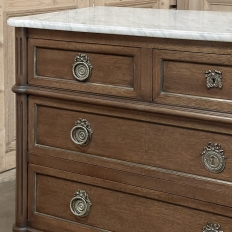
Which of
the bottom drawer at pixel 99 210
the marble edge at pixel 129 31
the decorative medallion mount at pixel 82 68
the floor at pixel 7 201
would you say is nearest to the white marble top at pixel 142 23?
the marble edge at pixel 129 31

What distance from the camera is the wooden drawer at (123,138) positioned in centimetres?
200

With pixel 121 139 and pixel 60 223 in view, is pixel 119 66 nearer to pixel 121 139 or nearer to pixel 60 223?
pixel 121 139

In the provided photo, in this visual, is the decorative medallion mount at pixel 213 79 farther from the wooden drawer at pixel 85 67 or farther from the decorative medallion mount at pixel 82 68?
the decorative medallion mount at pixel 82 68

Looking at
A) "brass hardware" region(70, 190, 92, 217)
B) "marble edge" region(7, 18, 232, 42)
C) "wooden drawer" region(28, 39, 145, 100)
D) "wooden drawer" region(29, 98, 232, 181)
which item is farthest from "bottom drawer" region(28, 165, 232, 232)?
"marble edge" region(7, 18, 232, 42)

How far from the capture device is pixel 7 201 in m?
3.19

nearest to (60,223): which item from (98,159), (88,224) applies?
(88,224)

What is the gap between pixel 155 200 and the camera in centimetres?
210

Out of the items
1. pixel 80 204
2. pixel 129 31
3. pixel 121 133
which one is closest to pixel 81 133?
pixel 121 133

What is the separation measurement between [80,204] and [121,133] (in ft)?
1.10

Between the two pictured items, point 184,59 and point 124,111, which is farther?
point 124,111

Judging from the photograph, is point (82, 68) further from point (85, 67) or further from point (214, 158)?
point (214, 158)

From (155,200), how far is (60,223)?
0.43 m

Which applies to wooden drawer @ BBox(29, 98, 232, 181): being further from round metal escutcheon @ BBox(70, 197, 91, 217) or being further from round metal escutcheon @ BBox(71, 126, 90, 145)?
round metal escutcheon @ BBox(70, 197, 91, 217)

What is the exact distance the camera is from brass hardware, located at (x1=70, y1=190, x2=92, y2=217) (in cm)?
224
